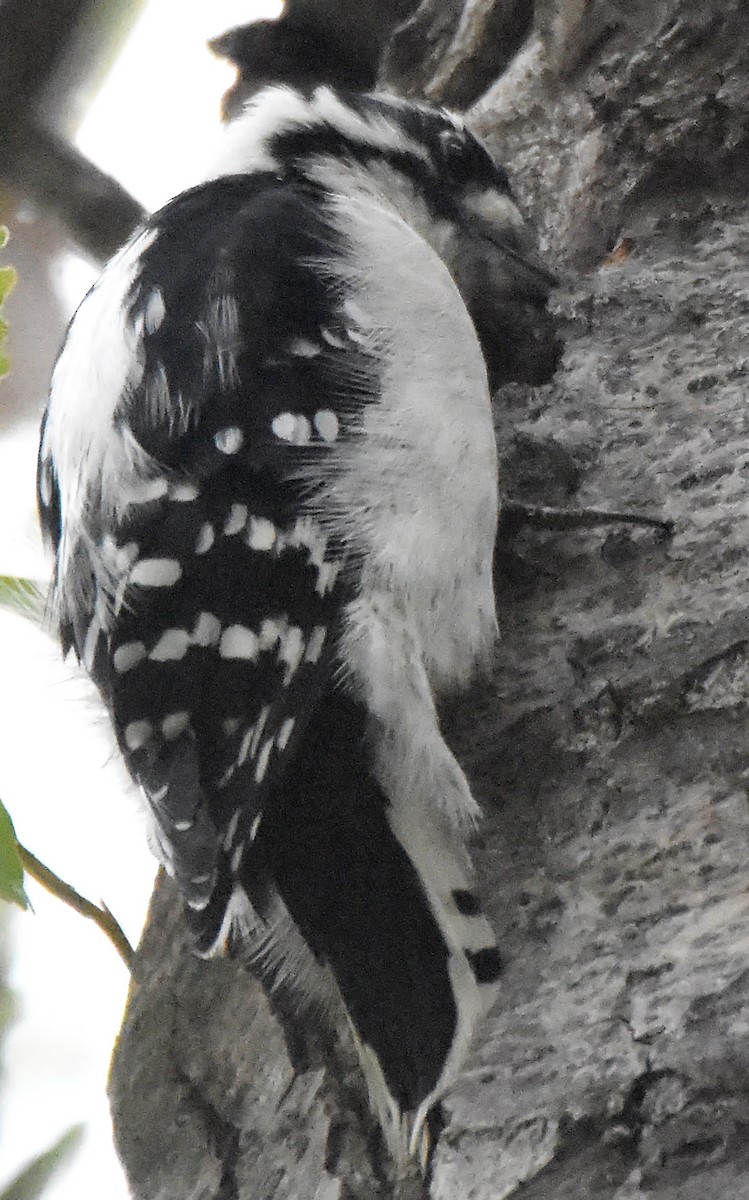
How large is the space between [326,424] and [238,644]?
0.29 m

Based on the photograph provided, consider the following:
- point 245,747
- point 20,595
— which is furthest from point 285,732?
point 20,595

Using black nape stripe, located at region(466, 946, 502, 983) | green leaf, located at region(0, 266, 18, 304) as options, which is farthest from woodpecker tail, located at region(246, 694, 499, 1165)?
green leaf, located at region(0, 266, 18, 304)

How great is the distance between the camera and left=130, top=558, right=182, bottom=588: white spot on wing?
1.44m

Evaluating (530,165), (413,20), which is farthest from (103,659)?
(413,20)

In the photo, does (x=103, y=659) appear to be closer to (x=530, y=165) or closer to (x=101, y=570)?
(x=101, y=570)

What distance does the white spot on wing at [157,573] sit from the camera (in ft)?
4.71

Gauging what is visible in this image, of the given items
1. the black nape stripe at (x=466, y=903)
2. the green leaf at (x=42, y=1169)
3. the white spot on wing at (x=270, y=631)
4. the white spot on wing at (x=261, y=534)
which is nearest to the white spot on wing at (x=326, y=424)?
the white spot on wing at (x=261, y=534)

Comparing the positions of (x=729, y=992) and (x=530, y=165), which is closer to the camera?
(x=729, y=992)

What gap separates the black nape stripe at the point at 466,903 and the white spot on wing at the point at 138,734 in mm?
322

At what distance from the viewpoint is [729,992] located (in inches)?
47.9

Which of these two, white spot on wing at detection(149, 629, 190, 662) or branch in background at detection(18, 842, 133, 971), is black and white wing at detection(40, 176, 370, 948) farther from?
branch in background at detection(18, 842, 133, 971)

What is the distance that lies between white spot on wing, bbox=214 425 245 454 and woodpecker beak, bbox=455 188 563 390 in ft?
1.74

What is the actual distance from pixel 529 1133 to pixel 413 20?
1.89 meters

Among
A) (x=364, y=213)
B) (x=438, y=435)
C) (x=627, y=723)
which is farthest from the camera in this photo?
(x=364, y=213)
